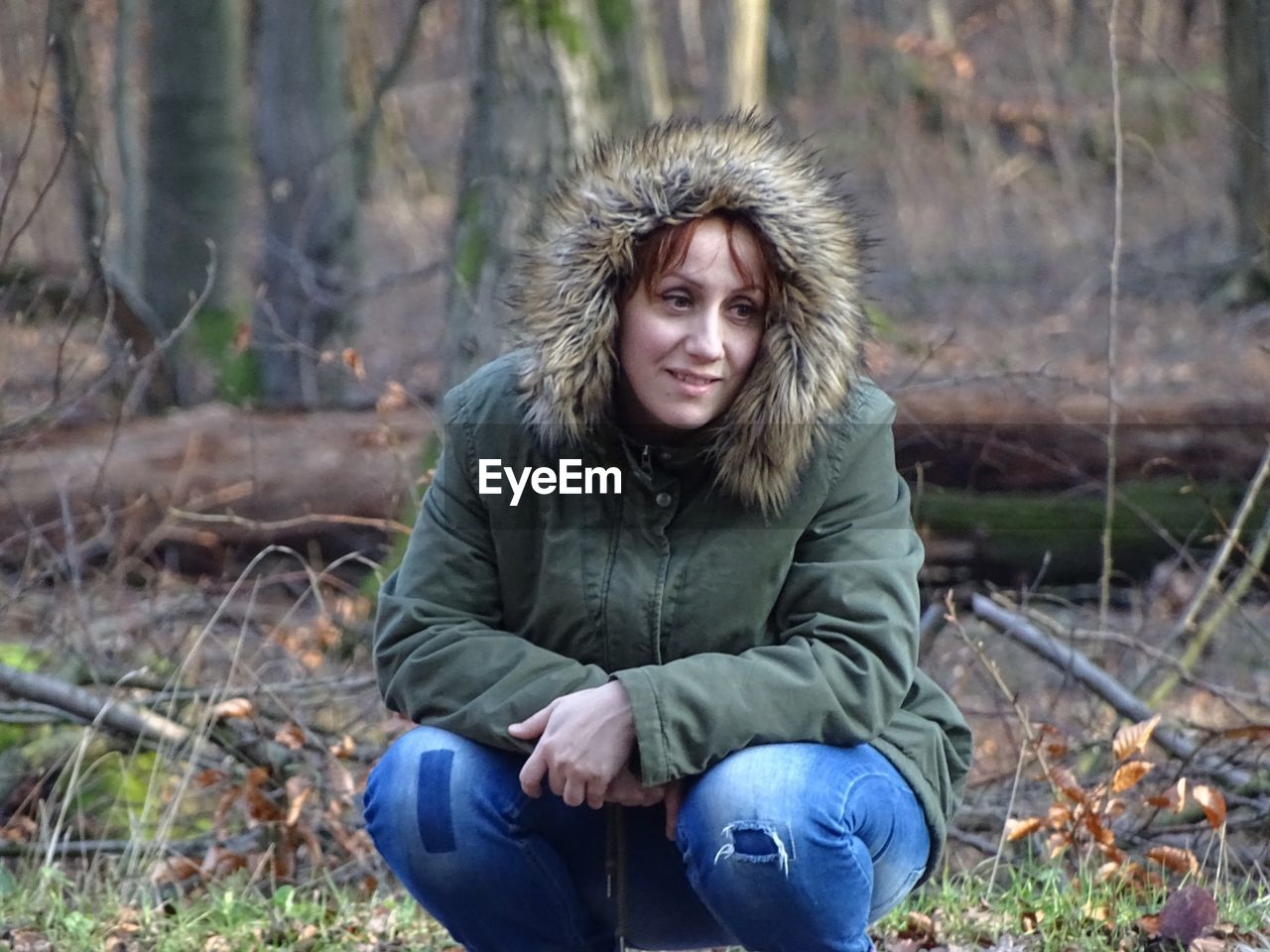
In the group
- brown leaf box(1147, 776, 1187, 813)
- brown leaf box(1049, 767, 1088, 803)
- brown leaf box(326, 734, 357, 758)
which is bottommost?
brown leaf box(326, 734, 357, 758)

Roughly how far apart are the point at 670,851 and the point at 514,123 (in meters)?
3.76

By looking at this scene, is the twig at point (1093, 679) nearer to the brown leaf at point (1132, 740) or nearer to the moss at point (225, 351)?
the brown leaf at point (1132, 740)

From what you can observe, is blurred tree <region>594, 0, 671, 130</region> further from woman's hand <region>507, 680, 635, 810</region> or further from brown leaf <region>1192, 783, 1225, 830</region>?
woman's hand <region>507, 680, 635, 810</region>

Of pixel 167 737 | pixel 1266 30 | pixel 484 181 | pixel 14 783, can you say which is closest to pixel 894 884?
pixel 167 737

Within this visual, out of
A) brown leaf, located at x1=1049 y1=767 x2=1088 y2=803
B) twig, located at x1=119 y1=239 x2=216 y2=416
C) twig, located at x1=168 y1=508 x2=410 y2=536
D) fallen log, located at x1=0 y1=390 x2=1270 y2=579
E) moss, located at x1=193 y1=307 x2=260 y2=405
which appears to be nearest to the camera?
brown leaf, located at x1=1049 y1=767 x2=1088 y2=803

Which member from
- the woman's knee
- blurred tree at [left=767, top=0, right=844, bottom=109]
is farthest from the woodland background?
blurred tree at [left=767, top=0, right=844, bottom=109]

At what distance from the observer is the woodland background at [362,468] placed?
14.0ft

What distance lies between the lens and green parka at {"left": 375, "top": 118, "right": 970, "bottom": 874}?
8.77ft

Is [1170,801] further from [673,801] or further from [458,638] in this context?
[458,638]

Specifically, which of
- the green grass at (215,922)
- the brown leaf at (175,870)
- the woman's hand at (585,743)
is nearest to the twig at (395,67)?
the brown leaf at (175,870)

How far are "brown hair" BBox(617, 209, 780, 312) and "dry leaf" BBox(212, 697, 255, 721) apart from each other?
1.91 meters

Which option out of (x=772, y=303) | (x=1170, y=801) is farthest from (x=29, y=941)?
(x=1170, y=801)

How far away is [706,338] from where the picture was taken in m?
2.70

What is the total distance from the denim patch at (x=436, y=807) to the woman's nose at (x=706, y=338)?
79 cm
